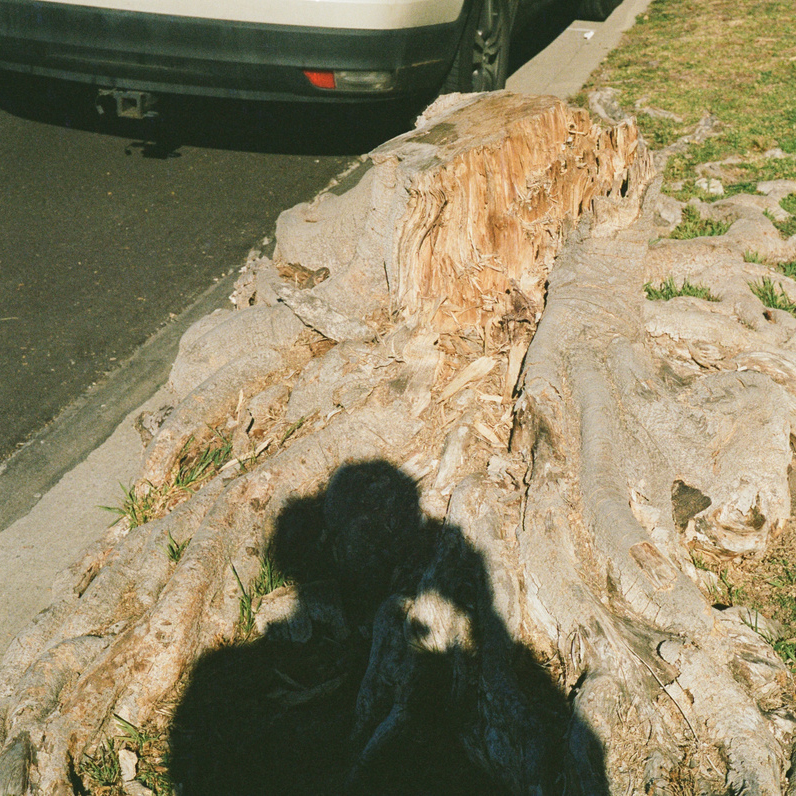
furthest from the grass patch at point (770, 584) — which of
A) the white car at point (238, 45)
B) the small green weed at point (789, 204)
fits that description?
the white car at point (238, 45)

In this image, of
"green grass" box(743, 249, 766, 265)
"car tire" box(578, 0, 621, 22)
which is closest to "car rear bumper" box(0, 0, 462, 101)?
"green grass" box(743, 249, 766, 265)

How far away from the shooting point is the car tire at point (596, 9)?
28.9ft

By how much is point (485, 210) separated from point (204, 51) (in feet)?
8.08

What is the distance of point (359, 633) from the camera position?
8.68ft

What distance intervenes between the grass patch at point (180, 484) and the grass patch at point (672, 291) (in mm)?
2231

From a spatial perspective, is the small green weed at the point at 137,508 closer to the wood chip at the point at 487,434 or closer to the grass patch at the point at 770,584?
the wood chip at the point at 487,434

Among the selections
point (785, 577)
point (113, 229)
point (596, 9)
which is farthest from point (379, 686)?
point (596, 9)

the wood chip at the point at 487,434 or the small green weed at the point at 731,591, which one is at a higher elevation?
the wood chip at the point at 487,434

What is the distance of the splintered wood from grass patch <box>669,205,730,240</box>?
151 cm

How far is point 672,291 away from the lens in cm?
401

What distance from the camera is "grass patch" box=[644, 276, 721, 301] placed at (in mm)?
3958

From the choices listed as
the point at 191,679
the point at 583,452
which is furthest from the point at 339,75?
the point at 191,679

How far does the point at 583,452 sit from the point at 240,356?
161 centimetres

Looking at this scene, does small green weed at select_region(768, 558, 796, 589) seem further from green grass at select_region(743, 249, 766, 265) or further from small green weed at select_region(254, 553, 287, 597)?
green grass at select_region(743, 249, 766, 265)
